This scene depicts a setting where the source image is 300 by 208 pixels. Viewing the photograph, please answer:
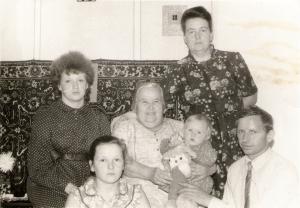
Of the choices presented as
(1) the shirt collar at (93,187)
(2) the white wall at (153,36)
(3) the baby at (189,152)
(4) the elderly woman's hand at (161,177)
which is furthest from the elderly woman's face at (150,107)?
(2) the white wall at (153,36)

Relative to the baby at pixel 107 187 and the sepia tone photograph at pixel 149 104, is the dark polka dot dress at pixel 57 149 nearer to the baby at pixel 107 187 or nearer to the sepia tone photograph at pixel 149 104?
the sepia tone photograph at pixel 149 104

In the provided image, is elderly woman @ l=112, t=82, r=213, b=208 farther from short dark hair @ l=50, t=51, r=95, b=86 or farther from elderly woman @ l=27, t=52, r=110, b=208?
short dark hair @ l=50, t=51, r=95, b=86

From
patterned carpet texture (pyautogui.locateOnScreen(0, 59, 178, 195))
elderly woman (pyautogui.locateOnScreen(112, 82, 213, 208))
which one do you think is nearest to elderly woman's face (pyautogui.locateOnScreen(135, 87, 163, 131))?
elderly woman (pyautogui.locateOnScreen(112, 82, 213, 208))

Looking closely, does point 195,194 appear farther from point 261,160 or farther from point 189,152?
point 261,160

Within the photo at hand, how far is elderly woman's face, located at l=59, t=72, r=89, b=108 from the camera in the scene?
1.91 m

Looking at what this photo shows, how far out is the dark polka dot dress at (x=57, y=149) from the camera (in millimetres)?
1800

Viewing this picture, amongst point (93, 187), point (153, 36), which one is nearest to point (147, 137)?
point (93, 187)

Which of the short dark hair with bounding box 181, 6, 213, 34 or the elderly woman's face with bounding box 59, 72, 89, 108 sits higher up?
the short dark hair with bounding box 181, 6, 213, 34

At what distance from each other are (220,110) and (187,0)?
75 cm

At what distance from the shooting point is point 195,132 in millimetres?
1932

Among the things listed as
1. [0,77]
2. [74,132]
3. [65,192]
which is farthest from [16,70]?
[65,192]

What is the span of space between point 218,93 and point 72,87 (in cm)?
76

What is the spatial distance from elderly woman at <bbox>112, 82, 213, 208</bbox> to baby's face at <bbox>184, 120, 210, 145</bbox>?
0.20 feet

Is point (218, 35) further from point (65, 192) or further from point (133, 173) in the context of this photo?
point (65, 192)
